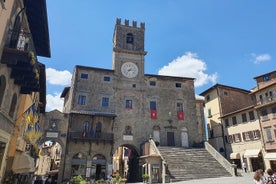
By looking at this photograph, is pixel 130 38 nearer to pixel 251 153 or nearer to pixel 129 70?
pixel 129 70

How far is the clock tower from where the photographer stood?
110 ft

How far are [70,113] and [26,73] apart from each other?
19.3 m

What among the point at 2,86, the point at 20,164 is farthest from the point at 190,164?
the point at 2,86

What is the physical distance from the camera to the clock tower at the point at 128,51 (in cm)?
3366

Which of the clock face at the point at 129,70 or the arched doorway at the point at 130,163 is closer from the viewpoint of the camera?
the arched doorway at the point at 130,163

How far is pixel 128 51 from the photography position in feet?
113

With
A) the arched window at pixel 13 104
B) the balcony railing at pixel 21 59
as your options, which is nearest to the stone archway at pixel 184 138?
the balcony railing at pixel 21 59

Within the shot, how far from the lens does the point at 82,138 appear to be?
90.3 ft

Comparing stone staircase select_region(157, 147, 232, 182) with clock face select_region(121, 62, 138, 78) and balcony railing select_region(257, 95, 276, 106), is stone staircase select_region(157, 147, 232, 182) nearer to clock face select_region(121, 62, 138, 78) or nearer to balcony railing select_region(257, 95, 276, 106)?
balcony railing select_region(257, 95, 276, 106)

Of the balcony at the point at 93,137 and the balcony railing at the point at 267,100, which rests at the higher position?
the balcony railing at the point at 267,100

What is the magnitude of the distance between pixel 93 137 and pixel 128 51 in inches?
554

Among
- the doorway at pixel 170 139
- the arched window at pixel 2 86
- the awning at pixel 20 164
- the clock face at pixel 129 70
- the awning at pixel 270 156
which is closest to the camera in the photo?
the arched window at pixel 2 86

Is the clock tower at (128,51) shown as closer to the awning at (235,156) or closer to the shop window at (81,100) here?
the shop window at (81,100)

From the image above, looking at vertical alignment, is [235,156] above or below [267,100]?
below
